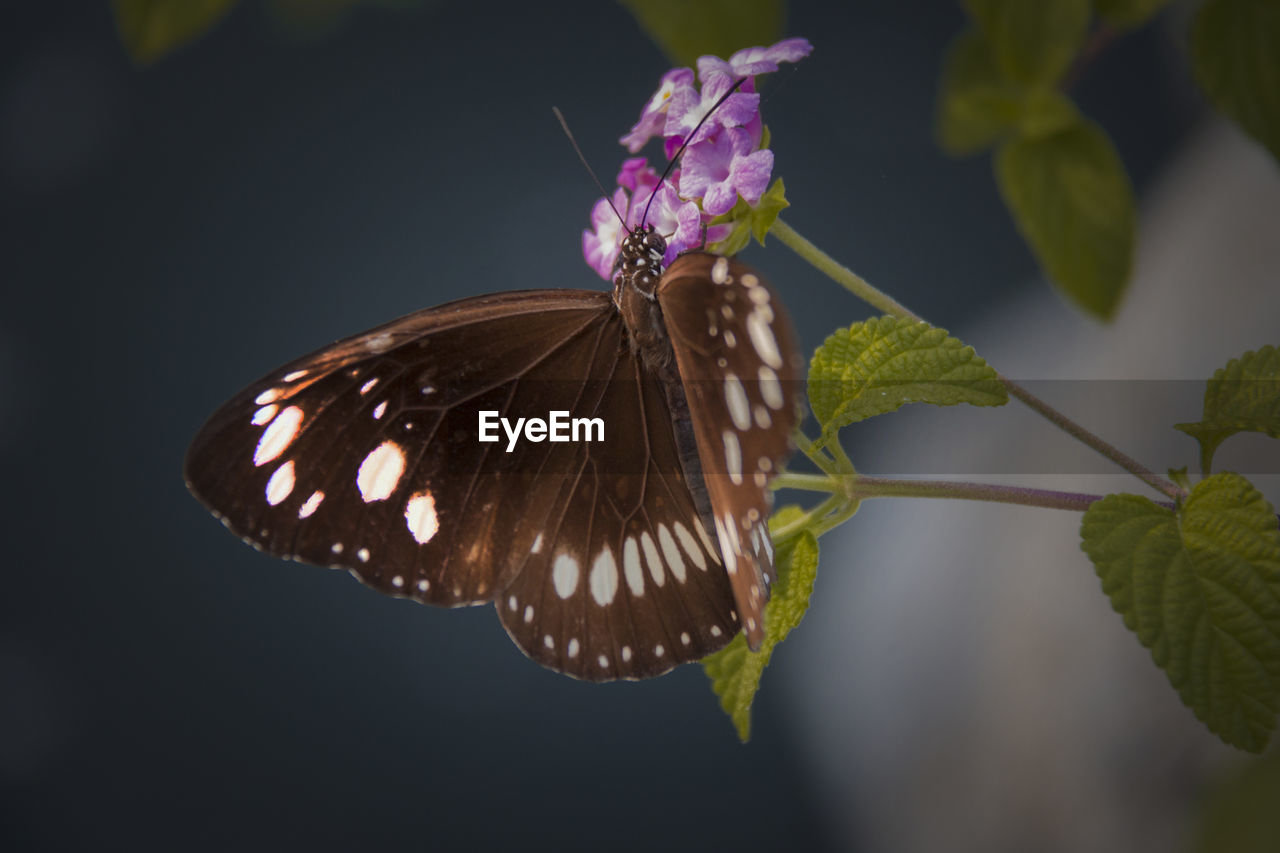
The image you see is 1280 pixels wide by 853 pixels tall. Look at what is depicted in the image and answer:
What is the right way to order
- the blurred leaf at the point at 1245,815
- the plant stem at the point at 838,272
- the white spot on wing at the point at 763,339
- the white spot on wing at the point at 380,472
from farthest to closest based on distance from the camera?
the white spot on wing at the point at 380,472 → the plant stem at the point at 838,272 → the white spot on wing at the point at 763,339 → the blurred leaf at the point at 1245,815

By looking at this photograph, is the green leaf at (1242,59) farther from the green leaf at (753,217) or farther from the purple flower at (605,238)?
the purple flower at (605,238)

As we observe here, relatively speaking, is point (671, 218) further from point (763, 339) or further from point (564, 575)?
point (564, 575)

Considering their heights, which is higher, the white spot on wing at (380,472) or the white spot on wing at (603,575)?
the white spot on wing at (380,472)

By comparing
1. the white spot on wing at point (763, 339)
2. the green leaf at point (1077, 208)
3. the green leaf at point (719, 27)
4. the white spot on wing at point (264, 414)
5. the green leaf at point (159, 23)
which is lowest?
the white spot on wing at point (763, 339)

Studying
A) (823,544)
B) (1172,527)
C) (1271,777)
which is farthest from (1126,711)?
(1271,777)

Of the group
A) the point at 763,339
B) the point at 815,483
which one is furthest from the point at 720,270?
the point at 815,483

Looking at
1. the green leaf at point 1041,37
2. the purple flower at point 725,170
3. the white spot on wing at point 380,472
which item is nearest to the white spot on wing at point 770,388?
the purple flower at point 725,170
